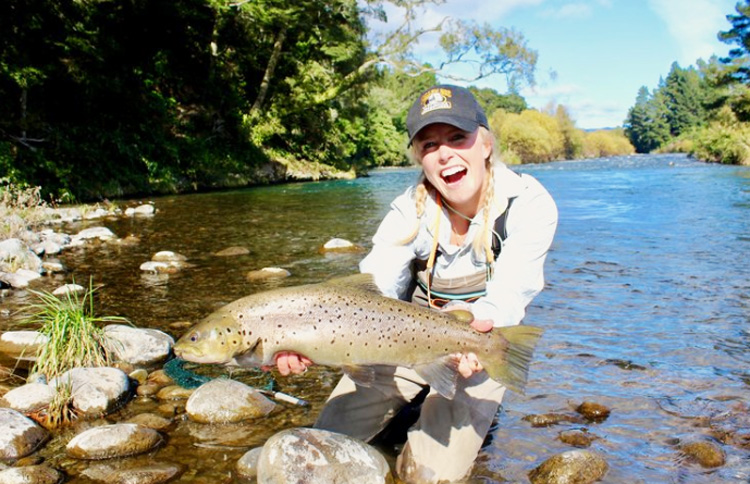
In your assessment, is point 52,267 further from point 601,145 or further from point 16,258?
point 601,145

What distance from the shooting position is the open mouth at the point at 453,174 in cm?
377

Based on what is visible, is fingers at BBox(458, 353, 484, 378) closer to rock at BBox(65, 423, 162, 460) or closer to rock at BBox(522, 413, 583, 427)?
rock at BBox(522, 413, 583, 427)

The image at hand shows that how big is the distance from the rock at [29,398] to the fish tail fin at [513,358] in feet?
10.3

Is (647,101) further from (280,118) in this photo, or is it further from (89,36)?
(89,36)

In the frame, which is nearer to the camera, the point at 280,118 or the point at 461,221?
the point at 461,221

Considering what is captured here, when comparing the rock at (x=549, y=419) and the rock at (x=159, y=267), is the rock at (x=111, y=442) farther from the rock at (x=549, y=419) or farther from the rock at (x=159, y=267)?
the rock at (x=159, y=267)

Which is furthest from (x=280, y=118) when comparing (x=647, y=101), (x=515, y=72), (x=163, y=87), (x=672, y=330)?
(x=647, y=101)

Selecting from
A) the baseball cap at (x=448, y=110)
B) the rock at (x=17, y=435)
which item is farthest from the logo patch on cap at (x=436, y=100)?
the rock at (x=17, y=435)

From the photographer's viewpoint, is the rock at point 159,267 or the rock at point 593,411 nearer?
the rock at point 593,411

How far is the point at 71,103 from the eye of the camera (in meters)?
23.8

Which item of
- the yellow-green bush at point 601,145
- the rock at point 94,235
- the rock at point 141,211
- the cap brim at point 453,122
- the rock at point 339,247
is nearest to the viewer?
the cap brim at point 453,122

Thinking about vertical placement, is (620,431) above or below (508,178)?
below

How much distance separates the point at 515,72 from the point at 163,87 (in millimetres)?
21863

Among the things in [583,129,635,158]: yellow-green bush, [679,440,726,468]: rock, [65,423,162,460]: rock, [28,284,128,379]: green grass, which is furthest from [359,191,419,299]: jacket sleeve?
[583,129,635,158]: yellow-green bush
